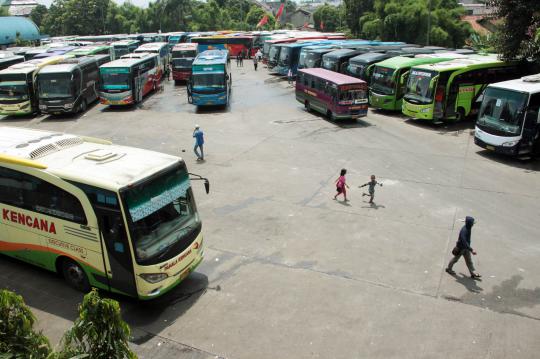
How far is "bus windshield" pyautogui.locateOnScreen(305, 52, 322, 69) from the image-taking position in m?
34.1

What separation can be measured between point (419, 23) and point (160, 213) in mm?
45366

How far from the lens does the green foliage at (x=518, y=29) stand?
21422 millimetres

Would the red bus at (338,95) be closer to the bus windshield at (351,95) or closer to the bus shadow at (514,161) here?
the bus windshield at (351,95)

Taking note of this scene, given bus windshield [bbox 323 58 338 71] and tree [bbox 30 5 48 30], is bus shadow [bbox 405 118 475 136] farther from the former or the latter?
tree [bbox 30 5 48 30]

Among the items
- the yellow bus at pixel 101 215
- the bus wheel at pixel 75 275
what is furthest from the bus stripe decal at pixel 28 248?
the bus wheel at pixel 75 275

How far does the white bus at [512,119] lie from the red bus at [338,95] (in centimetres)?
620

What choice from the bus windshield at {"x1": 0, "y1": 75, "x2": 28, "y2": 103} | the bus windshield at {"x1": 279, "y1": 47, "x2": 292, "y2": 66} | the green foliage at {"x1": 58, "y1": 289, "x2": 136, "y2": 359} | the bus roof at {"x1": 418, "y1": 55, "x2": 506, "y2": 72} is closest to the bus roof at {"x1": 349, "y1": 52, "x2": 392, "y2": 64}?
the bus roof at {"x1": 418, "y1": 55, "x2": 506, "y2": 72}

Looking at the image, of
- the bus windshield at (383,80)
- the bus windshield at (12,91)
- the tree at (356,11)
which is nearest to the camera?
the bus windshield at (383,80)

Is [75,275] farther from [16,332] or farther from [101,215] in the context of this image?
[16,332]

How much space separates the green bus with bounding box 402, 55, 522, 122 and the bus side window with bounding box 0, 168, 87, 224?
18086 mm

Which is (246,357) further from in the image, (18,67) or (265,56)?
(265,56)

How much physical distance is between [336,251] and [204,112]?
18118mm

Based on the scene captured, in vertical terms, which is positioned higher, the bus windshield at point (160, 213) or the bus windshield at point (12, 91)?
the bus windshield at point (160, 213)

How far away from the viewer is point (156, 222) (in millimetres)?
8711
